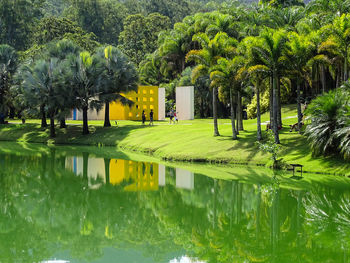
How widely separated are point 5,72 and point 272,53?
40219 mm

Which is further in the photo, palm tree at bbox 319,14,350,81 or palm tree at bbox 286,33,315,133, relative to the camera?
palm tree at bbox 319,14,350,81

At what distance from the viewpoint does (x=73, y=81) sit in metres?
52.2

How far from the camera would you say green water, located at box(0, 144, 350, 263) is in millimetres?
12906

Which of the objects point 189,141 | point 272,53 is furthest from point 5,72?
point 272,53

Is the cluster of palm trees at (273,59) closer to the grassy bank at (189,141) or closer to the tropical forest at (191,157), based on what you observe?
the tropical forest at (191,157)

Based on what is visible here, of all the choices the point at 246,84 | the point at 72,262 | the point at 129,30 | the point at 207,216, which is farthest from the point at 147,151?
the point at 129,30

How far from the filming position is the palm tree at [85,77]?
52375 mm

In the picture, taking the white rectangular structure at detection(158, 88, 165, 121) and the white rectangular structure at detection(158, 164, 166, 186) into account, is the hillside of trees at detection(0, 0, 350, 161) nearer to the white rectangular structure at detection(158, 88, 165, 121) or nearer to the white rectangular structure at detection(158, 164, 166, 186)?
the white rectangular structure at detection(158, 88, 165, 121)

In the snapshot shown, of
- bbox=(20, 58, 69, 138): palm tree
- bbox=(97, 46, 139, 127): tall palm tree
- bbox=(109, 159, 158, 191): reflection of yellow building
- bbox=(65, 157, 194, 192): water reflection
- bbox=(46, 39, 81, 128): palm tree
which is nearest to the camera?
bbox=(109, 159, 158, 191): reflection of yellow building

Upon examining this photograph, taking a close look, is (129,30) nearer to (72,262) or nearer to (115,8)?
(115,8)

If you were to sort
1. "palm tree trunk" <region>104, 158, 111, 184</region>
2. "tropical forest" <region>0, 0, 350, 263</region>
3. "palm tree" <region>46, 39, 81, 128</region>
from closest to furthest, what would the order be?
1. "tropical forest" <region>0, 0, 350, 263</region>
2. "palm tree trunk" <region>104, 158, 111, 184</region>
3. "palm tree" <region>46, 39, 81, 128</region>

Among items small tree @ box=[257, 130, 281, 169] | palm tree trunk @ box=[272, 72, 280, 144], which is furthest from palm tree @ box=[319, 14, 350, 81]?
small tree @ box=[257, 130, 281, 169]

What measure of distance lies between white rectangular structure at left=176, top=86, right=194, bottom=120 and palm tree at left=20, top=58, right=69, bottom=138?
14541 mm

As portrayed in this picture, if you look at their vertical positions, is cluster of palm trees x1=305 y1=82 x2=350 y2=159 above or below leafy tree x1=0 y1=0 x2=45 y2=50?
below
